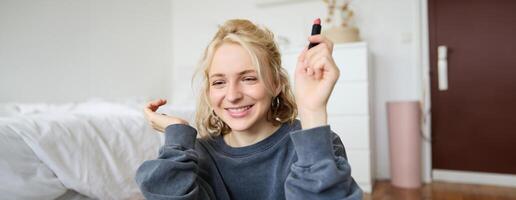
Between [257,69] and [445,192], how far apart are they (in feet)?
6.94

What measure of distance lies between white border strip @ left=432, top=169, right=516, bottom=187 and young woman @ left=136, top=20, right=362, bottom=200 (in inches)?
88.8

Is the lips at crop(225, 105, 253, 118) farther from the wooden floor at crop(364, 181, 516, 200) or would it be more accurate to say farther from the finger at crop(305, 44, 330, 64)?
the wooden floor at crop(364, 181, 516, 200)

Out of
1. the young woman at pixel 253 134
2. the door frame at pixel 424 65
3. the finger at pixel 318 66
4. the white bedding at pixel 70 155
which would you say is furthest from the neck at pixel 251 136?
Result: the door frame at pixel 424 65

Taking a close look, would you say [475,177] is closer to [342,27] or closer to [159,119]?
[342,27]

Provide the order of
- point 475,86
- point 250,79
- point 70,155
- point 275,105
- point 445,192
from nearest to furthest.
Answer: point 250,79 < point 275,105 < point 70,155 < point 445,192 < point 475,86

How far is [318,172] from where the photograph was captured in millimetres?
554

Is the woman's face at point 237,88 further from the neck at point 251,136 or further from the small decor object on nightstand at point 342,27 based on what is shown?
the small decor object on nightstand at point 342,27

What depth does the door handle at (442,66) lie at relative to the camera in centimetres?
252

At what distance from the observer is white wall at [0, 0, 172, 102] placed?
1.99 metres

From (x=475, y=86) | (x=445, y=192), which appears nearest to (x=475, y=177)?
(x=445, y=192)

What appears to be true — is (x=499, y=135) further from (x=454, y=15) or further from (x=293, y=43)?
(x=293, y=43)

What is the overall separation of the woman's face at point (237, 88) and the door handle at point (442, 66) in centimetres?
219

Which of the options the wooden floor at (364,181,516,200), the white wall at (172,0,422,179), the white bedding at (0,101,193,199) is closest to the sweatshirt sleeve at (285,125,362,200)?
the white bedding at (0,101,193,199)

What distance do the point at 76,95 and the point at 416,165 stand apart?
237 centimetres
